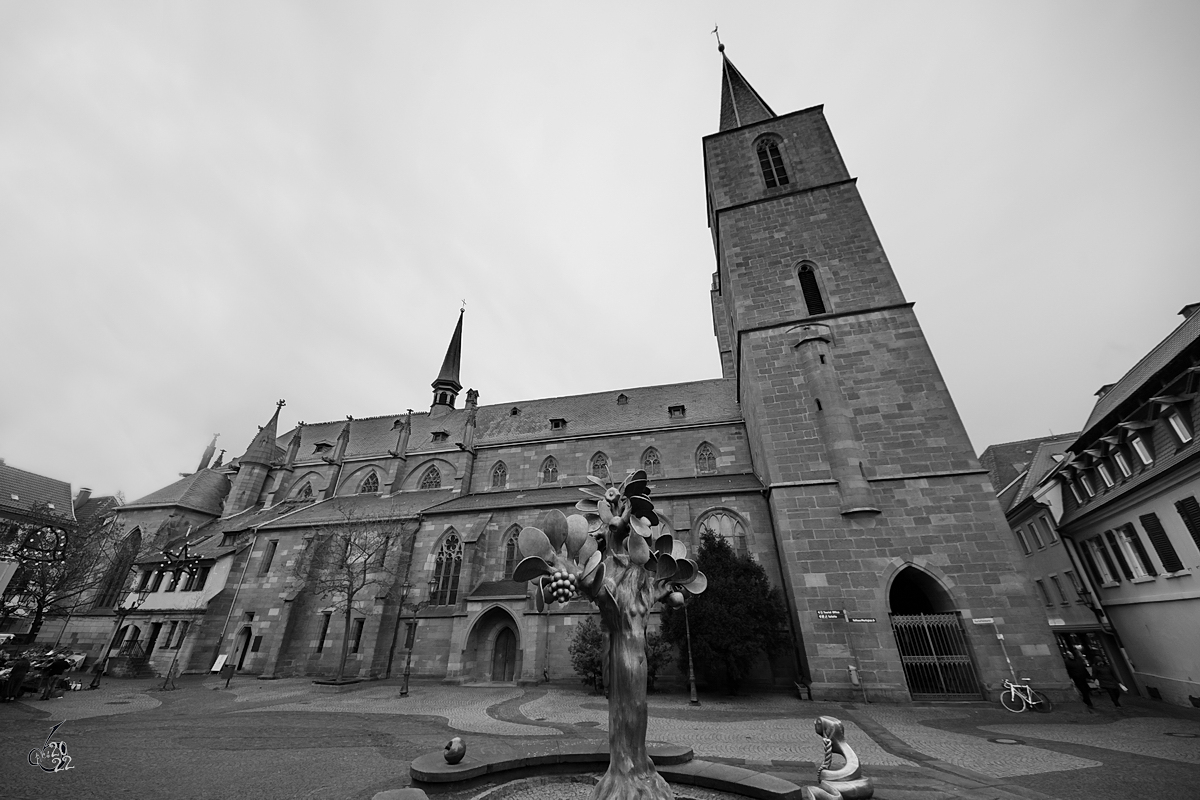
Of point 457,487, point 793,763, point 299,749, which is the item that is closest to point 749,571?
point 793,763

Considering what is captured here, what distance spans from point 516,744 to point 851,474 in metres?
11.9

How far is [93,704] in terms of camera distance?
12656 millimetres

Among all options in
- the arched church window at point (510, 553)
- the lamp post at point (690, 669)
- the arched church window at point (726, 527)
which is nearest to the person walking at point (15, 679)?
the arched church window at point (510, 553)

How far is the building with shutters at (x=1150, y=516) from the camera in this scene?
11578 mm

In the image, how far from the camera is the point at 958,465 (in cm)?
→ 1423

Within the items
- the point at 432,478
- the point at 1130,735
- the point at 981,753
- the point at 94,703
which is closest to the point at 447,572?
the point at 432,478

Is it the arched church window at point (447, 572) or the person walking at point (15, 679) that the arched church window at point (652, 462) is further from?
the person walking at point (15, 679)

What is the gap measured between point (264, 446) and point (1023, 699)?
40300mm

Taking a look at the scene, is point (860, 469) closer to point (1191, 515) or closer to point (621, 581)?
point (1191, 515)

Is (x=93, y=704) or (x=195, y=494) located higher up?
(x=195, y=494)

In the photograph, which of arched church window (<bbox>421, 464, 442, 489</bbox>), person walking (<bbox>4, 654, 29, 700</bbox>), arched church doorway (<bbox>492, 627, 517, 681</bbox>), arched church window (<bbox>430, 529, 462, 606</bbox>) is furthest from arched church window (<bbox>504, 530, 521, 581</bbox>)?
person walking (<bbox>4, 654, 29, 700</bbox>)

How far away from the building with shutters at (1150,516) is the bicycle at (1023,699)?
4229 mm

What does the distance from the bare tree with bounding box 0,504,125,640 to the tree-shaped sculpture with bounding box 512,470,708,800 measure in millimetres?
23032

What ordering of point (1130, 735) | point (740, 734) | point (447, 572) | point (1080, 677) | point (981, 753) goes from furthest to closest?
1. point (447, 572)
2. point (1080, 677)
3. point (740, 734)
4. point (1130, 735)
5. point (981, 753)
